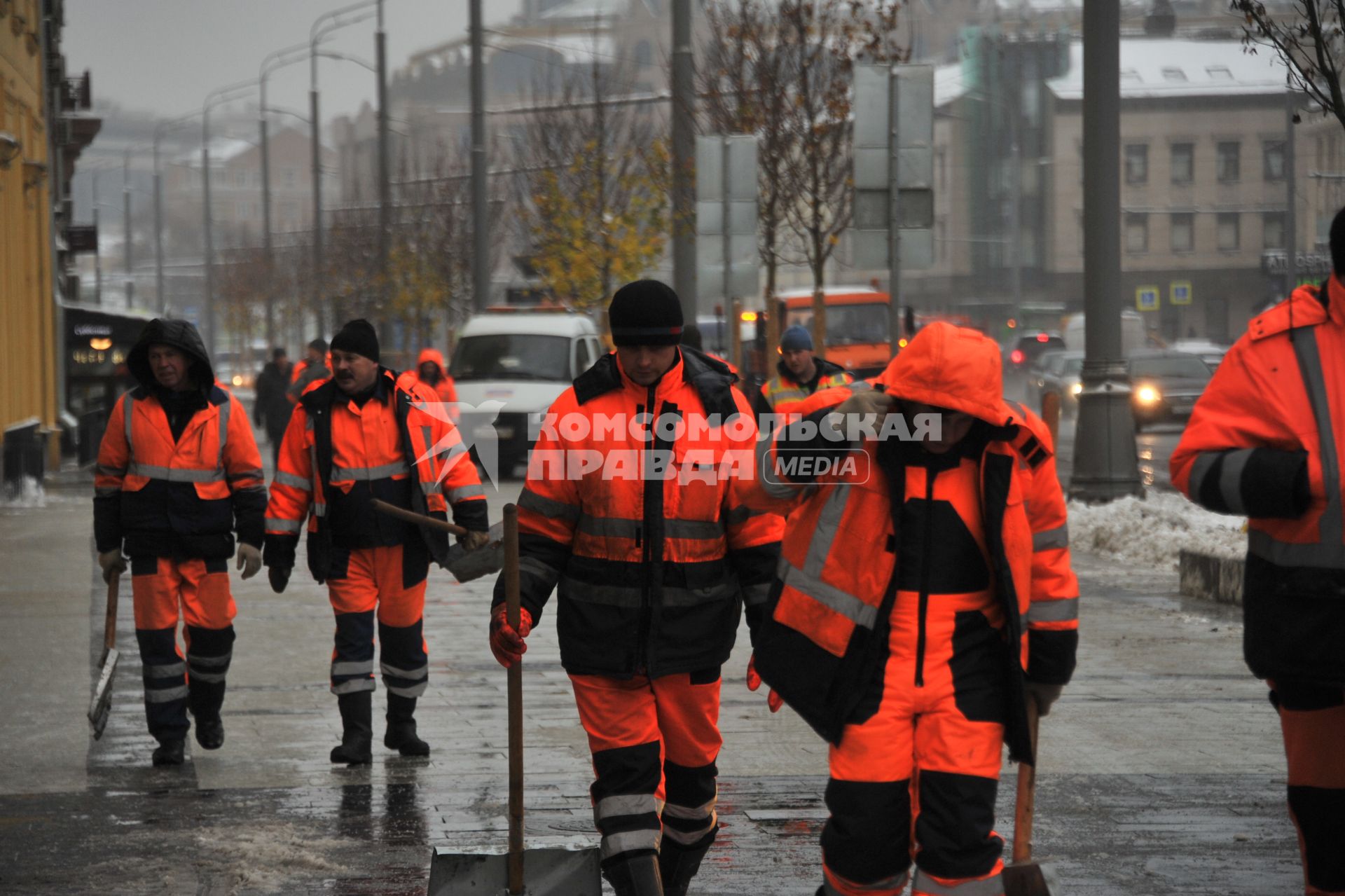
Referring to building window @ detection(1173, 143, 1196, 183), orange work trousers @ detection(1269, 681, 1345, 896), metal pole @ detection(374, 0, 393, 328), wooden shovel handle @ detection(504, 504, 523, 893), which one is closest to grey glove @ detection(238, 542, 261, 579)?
wooden shovel handle @ detection(504, 504, 523, 893)

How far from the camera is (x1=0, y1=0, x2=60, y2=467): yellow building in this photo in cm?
2470

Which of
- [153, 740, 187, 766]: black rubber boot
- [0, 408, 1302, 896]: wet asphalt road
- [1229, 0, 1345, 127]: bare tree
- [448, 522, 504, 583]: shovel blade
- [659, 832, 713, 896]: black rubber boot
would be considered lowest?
[0, 408, 1302, 896]: wet asphalt road

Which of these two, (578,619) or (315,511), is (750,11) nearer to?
(315,511)

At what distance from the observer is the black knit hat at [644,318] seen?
514 cm

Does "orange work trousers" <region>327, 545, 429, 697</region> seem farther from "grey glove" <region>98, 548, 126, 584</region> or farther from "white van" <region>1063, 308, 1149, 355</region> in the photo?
"white van" <region>1063, 308, 1149, 355</region>

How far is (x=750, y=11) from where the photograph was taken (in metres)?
25.8

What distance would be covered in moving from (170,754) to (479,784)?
132 centimetres

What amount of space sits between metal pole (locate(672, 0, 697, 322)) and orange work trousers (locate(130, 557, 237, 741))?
1166 centimetres

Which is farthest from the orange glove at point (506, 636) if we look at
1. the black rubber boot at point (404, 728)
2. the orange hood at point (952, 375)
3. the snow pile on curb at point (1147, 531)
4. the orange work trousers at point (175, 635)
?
the snow pile on curb at point (1147, 531)

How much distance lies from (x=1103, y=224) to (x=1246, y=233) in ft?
204

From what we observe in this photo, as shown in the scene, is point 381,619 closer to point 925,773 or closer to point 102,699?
point 102,699

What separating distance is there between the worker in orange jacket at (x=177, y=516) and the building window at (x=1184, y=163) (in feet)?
234

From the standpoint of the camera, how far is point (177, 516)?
25.2ft

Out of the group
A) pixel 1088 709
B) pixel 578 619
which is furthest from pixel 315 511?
pixel 1088 709
